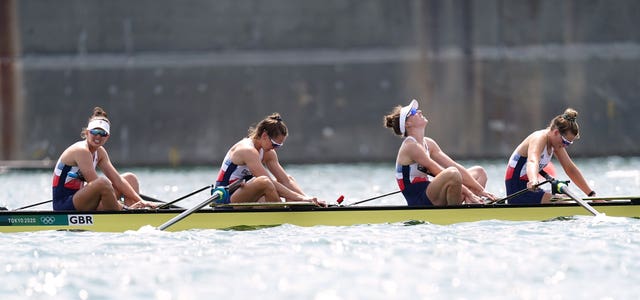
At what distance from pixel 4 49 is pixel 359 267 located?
18647 mm

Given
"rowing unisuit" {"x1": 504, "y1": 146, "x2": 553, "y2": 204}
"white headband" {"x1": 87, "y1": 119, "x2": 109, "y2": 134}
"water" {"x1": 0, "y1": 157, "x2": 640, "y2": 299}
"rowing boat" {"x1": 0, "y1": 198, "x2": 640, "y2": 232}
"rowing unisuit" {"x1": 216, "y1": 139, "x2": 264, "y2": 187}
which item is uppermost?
"white headband" {"x1": 87, "y1": 119, "x2": 109, "y2": 134}

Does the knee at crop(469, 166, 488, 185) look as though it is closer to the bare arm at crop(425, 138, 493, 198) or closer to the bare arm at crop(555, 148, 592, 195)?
the bare arm at crop(425, 138, 493, 198)

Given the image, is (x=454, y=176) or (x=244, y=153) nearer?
(x=454, y=176)

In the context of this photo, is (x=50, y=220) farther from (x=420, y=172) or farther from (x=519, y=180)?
(x=519, y=180)

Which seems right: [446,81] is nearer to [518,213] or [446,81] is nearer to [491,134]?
[491,134]

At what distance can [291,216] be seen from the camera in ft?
35.3

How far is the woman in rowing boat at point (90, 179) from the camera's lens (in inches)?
427

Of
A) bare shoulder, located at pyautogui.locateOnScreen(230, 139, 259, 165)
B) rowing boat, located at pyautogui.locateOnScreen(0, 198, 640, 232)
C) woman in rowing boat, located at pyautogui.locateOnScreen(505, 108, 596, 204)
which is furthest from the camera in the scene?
bare shoulder, located at pyautogui.locateOnScreen(230, 139, 259, 165)

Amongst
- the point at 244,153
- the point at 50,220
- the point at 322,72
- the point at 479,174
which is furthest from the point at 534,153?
the point at 322,72

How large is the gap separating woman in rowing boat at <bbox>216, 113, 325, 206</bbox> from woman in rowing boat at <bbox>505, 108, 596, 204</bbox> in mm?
2154

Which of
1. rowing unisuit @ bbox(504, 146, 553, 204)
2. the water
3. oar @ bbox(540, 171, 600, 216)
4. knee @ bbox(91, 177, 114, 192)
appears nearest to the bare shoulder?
the water

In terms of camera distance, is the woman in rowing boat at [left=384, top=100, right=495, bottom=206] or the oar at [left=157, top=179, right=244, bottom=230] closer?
the oar at [left=157, top=179, right=244, bottom=230]

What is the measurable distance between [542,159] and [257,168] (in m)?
3.00

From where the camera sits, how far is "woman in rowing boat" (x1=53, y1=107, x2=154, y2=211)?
35.6ft
